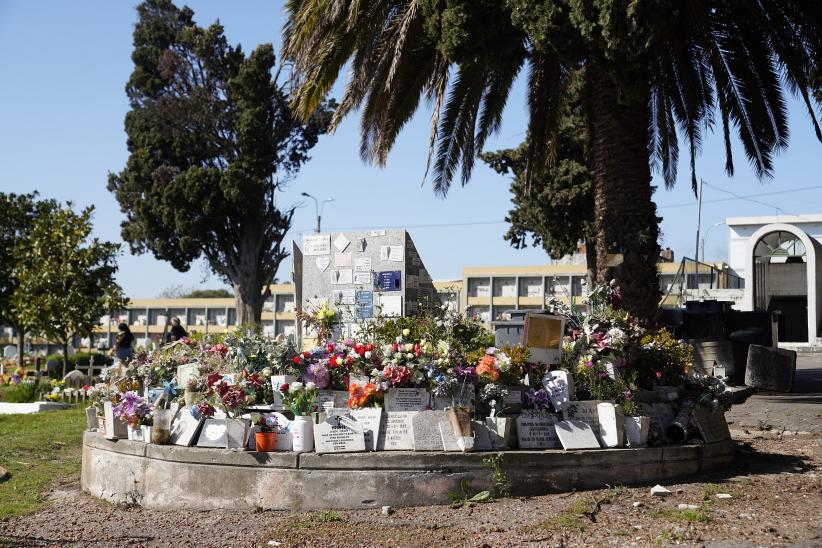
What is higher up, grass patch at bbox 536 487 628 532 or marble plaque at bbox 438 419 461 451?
marble plaque at bbox 438 419 461 451

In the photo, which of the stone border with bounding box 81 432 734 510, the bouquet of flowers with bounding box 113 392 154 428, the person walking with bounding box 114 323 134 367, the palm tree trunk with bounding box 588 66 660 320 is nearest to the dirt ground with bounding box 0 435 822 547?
the stone border with bounding box 81 432 734 510

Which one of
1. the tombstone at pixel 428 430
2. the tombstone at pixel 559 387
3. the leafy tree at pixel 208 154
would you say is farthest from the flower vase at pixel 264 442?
the leafy tree at pixel 208 154

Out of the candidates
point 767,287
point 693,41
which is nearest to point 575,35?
point 693,41

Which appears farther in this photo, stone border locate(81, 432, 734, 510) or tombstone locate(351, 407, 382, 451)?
tombstone locate(351, 407, 382, 451)

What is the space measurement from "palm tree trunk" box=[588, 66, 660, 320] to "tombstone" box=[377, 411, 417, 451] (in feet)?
16.6

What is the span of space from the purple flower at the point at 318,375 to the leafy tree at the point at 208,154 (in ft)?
85.4

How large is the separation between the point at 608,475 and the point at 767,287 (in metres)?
33.1

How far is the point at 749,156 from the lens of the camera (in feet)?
41.8

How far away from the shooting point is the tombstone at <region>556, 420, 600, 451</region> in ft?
23.2

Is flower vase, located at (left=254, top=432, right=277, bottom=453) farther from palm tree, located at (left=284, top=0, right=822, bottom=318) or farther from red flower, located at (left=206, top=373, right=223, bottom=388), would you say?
palm tree, located at (left=284, top=0, right=822, bottom=318)

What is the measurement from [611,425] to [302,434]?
8.19ft

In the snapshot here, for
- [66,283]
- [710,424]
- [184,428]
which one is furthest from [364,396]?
[66,283]

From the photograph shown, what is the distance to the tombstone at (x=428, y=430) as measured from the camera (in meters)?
6.86

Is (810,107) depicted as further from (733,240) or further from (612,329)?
(733,240)
